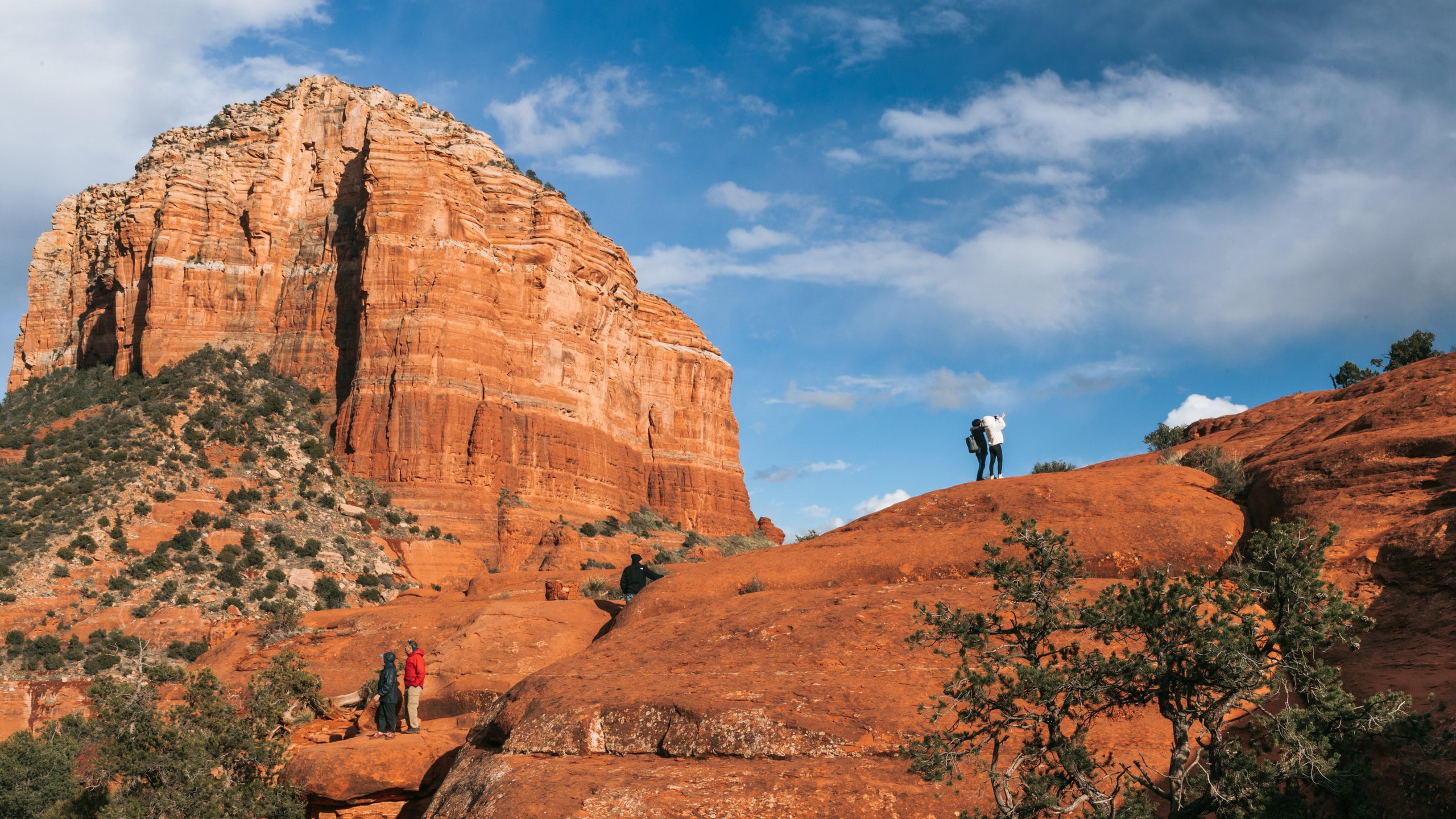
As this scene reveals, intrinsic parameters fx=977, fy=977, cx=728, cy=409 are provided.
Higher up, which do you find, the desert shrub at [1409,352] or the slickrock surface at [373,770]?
the desert shrub at [1409,352]

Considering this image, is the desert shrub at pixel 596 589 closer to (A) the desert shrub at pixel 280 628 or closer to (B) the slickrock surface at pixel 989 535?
(B) the slickrock surface at pixel 989 535

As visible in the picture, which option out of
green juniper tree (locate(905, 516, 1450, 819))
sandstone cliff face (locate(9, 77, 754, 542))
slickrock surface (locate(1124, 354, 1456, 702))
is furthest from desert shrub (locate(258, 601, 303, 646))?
sandstone cliff face (locate(9, 77, 754, 542))

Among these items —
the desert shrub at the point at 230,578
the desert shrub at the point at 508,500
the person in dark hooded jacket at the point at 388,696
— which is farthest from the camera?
the desert shrub at the point at 508,500

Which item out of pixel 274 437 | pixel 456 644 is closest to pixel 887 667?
pixel 456 644

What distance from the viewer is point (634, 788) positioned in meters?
11.3

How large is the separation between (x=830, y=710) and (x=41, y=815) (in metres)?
25.4

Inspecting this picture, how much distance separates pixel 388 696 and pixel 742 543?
68481mm

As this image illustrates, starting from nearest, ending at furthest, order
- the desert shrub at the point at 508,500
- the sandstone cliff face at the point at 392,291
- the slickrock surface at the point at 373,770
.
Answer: the slickrock surface at the point at 373,770 → the desert shrub at the point at 508,500 → the sandstone cliff face at the point at 392,291

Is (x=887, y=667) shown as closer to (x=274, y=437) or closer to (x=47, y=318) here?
(x=274, y=437)

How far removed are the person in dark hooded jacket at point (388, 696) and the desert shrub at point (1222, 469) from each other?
15.5 m

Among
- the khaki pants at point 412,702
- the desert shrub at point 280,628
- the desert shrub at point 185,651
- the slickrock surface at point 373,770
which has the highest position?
the desert shrub at point 280,628

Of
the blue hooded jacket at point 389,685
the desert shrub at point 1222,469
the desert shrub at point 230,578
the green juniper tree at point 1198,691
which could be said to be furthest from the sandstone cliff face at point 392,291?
the green juniper tree at point 1198,691

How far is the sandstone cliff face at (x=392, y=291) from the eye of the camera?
61.9m

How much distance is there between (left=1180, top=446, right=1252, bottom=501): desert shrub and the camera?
702 inches
